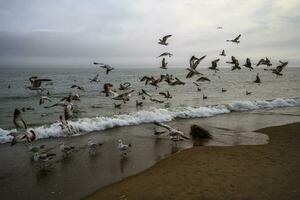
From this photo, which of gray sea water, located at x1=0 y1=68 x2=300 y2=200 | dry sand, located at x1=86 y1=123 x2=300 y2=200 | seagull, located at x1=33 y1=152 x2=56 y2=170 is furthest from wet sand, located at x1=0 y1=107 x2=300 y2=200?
Answer: dry sand, located at x1=86 y1=123 x2=300 y2=200

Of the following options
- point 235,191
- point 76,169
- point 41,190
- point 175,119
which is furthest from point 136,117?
point 235,191

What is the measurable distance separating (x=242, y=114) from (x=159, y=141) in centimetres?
1203

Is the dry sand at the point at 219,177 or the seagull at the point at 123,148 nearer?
the dry sand at the point at 219,177

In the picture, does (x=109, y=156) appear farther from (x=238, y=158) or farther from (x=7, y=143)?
(x=7, y=143)

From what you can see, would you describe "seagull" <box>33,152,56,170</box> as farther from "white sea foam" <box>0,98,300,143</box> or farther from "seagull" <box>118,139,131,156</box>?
"white sea foam" <box>0,98,300,143</box>

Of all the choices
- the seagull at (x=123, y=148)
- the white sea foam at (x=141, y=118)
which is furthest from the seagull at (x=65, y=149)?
the white sea foam at (x=141, y=118)

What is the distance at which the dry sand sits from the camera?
31.7ft

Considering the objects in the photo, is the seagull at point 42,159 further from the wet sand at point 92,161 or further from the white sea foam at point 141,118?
the white sea foam at point 141,118

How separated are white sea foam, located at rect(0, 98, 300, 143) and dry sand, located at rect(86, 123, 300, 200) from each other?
27.9 feet

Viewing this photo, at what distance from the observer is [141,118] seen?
24.3m

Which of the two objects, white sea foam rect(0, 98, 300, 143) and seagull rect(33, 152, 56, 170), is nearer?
seagull rect(33, 152, 56, 170)

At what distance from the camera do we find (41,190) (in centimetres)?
1112

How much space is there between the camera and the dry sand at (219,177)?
9.67 m

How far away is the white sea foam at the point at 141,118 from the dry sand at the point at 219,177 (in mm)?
8514
